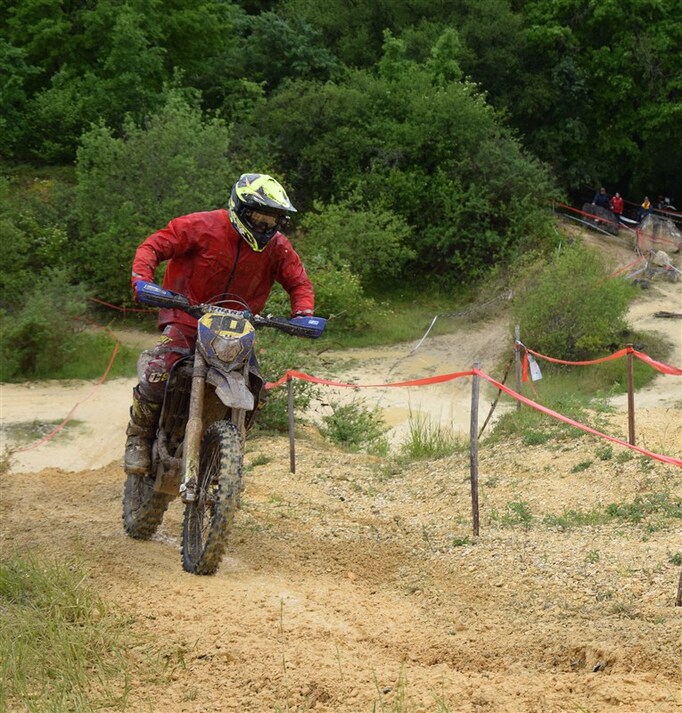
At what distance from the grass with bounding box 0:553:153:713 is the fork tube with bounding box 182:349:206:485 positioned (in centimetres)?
87

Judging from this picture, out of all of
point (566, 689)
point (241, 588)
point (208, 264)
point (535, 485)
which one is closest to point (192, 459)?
point (241, 588)

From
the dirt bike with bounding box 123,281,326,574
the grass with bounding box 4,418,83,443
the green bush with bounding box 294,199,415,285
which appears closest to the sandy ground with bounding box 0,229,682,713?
the dirt bike with bounding box 123,281,326,574

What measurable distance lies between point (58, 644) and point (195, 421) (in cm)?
188

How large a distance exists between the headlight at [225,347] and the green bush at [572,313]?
566 inches

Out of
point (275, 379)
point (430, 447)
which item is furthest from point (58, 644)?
point (275, 379)

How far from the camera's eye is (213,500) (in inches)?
248

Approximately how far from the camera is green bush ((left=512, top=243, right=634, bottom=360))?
20.4 metres

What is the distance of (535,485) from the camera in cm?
955

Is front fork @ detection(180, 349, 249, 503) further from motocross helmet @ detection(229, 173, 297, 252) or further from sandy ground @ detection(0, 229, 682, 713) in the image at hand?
motocross helmet @ detection(229, 173, 297, 252)

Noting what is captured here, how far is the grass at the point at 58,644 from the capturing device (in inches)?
179

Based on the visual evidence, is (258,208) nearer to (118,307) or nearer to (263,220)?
(263,220)

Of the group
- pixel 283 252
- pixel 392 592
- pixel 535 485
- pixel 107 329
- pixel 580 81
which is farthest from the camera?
pixel 580 81

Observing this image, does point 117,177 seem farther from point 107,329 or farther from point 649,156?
point 649,156

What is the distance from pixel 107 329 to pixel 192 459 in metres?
16.0
